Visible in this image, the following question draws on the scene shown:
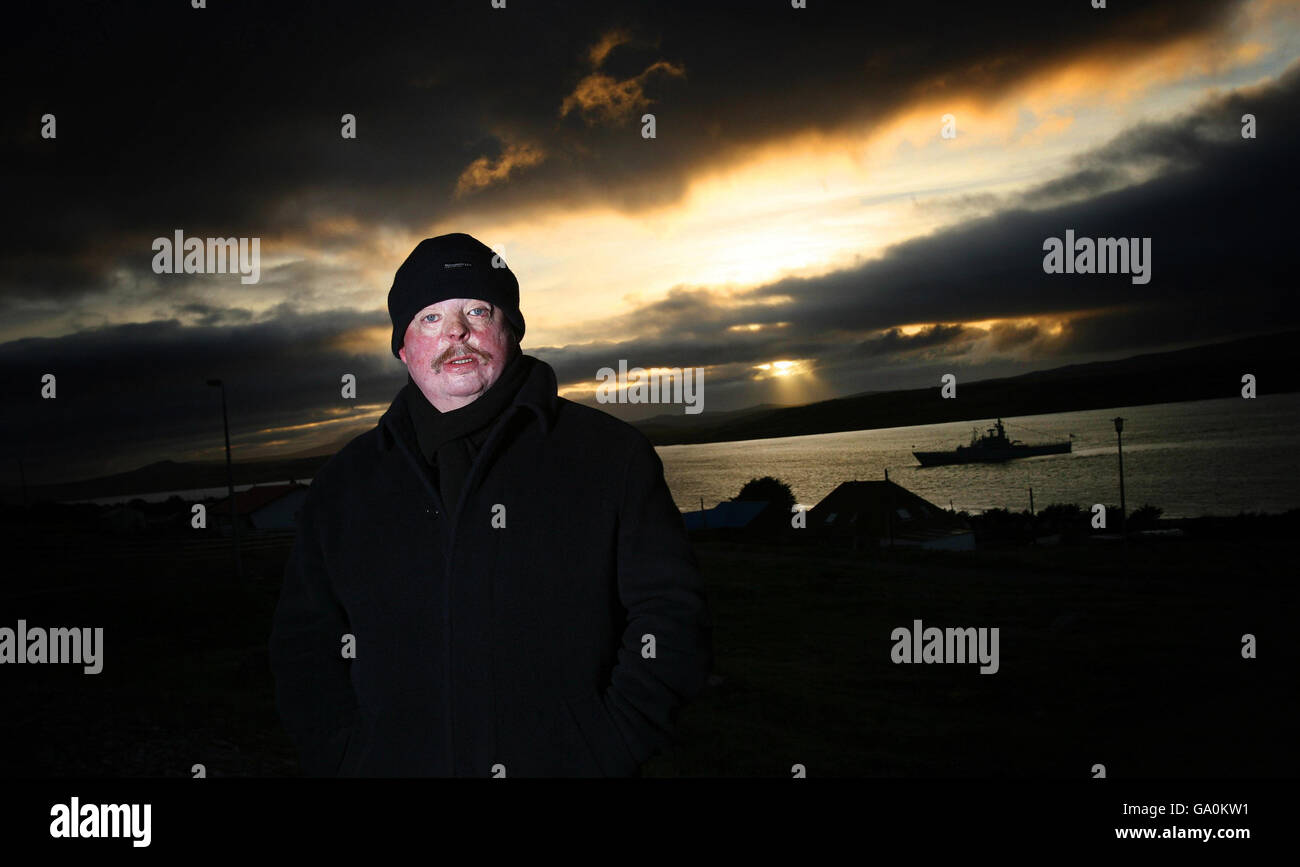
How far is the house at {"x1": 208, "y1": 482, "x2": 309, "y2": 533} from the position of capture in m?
53.5

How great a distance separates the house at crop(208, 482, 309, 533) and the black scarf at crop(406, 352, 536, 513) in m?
55.3

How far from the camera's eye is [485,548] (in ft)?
7.87

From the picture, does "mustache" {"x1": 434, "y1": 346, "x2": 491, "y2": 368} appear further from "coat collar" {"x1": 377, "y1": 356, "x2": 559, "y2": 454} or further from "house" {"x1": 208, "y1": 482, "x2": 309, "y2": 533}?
"house" {"x1": 208, "y1": 482, "x2": 309, "y2": 533}

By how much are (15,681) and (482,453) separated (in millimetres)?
12062

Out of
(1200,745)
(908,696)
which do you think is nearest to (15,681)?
(908,696)

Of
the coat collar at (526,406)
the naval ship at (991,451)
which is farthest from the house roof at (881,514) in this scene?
the naval ship at (991,451)

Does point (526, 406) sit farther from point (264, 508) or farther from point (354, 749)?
point (264, 508)

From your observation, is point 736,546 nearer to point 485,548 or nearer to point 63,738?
point 63,738

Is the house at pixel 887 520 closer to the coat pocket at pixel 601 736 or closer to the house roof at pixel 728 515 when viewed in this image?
the house roof at pixel 728 515

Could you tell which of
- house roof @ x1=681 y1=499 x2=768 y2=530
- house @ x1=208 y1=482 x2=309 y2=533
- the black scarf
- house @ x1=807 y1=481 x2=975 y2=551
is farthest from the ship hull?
the black scarf

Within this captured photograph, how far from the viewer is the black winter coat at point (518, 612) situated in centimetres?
235

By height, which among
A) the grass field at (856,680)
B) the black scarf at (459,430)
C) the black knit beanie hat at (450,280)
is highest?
the black knit beanie hat at (450,280)

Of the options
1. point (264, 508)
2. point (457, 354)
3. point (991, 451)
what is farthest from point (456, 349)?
point (991, 451)

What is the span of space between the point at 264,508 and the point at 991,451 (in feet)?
249
